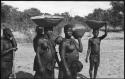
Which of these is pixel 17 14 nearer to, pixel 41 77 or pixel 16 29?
pixel 16 29

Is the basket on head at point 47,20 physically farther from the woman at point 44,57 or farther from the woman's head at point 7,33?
the woman's head at point 7,33

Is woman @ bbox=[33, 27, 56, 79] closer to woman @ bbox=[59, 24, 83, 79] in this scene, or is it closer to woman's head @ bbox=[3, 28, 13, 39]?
woman @ bbox=[59, 24, 83, 79]

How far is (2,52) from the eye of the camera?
5.85m

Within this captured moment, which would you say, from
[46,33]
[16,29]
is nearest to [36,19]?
[46,33]

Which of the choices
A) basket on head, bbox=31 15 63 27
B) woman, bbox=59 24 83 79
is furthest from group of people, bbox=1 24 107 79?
basket on head, bbox=31 15 63 27

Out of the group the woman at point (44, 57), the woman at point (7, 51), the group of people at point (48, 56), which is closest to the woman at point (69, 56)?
the group of people at point (48, 56)

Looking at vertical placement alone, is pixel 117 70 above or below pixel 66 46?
below

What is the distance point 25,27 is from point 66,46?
21.4m

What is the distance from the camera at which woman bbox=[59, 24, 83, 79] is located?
572 centimetres

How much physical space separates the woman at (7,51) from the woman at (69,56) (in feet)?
3.74

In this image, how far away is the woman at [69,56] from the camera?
18.8 ft

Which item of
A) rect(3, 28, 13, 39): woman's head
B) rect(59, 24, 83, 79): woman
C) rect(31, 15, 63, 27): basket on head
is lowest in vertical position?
rect(59, 24, 83, 79): woman

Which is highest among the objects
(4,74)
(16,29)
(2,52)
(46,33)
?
(46,33)

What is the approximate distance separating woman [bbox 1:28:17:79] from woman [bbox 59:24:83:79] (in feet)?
3.74
